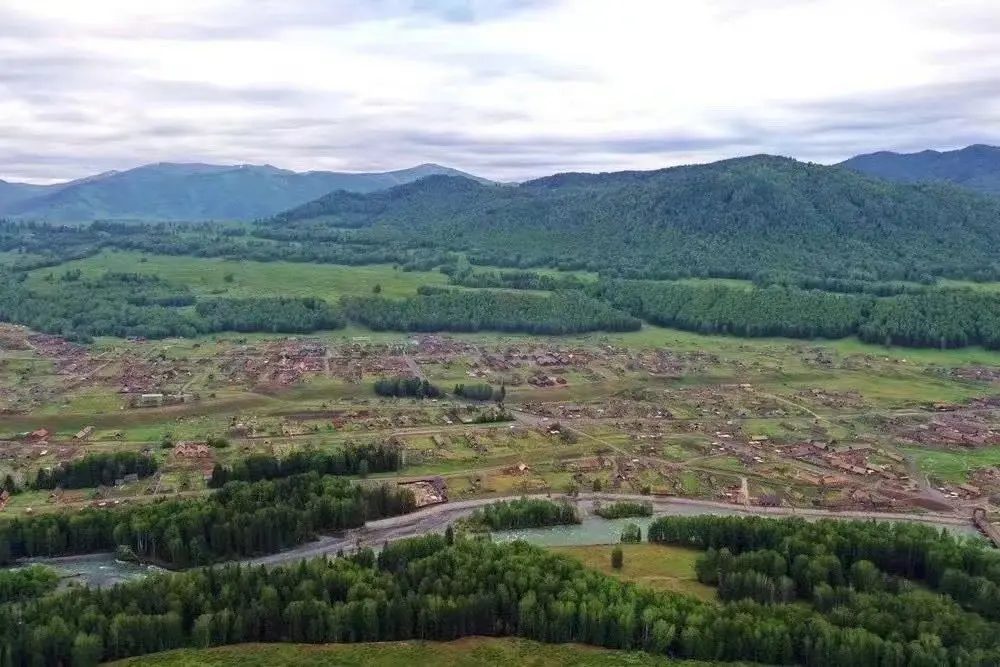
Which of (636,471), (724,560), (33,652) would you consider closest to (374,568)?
(33,652)

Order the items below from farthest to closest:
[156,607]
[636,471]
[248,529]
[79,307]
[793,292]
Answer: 1. [793,292]
2. [79,307]
3. [636,471]
4. [248,529]
5. [156,607]

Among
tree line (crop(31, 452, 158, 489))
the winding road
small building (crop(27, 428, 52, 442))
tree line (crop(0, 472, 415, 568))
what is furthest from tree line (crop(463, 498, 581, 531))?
small building (crop(27, 428, 52, 442))

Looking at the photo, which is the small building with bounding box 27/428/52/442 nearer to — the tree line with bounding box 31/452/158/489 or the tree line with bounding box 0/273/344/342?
the tree line with bounding box 31/452/158/489

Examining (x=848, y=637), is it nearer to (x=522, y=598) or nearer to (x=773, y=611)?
(x=773, y=611)

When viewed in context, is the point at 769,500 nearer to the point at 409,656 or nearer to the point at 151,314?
the point at 409,656

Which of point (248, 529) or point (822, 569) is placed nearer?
point (822, 569)

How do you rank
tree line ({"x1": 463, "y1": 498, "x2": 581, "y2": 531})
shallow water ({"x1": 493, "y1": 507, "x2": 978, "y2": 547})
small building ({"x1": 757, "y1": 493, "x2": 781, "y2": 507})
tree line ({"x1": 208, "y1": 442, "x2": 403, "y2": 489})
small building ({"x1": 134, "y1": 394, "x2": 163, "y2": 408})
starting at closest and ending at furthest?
1. shallow water ({"x1": 493, "y1": 507, "x2": 978, "y2": 547})
2. tree line ({"x1": 463, "y1": 498, "x2": 581, "y2": 531})
3. small building ({"x1": 757, "y1": 493, "x2": 781, "y2": 507})
4. tree line ({"x1": 208, "y1": 442, "x2": 403, "y2": 489})
5. small building ({"x1": 134, "y1": 394, "x2": 163, "y2": 408})
